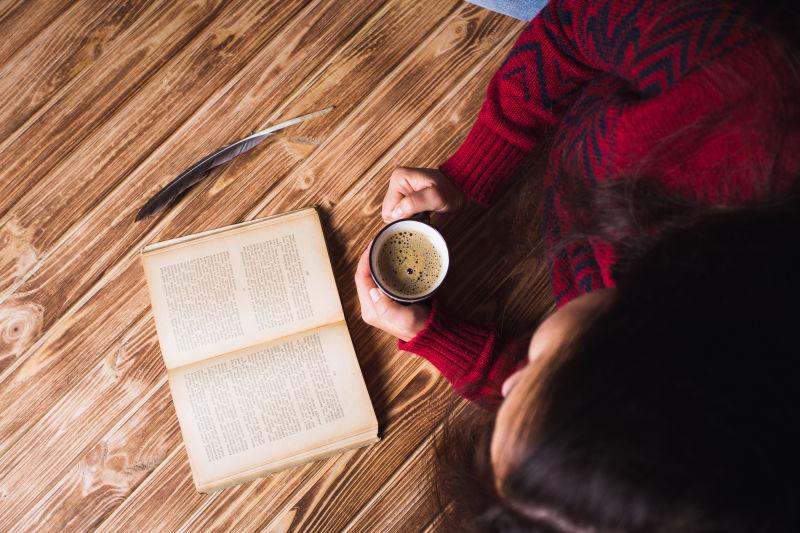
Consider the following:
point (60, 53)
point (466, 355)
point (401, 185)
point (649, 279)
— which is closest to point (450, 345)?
point (466, 355)

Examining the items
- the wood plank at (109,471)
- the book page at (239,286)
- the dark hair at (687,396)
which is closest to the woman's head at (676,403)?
the dark hair at (687,396)

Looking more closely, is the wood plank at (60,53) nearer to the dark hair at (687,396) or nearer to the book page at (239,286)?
the book page at (239,286)

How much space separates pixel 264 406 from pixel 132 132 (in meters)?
0.48

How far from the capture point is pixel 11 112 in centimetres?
88

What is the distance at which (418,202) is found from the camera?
77 cm

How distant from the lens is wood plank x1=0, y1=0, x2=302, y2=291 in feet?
2.81

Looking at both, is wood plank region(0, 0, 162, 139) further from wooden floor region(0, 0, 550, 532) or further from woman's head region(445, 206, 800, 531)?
woman's head region(445, 206, 800, 531)

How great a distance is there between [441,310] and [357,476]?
11.0 inches

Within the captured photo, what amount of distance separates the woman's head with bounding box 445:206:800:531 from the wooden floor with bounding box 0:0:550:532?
0.37 meters

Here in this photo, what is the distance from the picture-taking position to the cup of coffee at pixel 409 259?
737mm

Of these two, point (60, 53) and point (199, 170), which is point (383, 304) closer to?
point (199, 170)

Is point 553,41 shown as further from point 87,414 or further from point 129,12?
point 87,414

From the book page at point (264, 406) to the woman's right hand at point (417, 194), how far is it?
235 millimetres

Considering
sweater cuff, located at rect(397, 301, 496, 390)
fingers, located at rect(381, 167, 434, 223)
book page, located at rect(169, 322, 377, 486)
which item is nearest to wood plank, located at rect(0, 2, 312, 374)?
book page, located at rect(169, 322, 377, 486)
